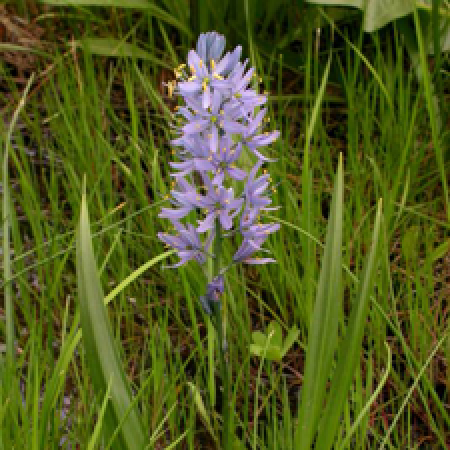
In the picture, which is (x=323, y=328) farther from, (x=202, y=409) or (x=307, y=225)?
(x=307, y=225)

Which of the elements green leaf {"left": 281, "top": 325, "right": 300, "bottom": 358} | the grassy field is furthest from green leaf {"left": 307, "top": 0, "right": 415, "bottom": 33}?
green leaf {"left": 281, "top": 325, "right": 300, "bottom": 358}

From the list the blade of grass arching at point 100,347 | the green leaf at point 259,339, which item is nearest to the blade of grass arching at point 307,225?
the green leaf at point 259,339

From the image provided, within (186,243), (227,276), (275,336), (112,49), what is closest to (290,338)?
(275,336)

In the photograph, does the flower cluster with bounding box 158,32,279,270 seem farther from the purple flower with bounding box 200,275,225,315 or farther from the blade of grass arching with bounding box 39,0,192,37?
the blade of grass arching with bounding box 39,0,192,37

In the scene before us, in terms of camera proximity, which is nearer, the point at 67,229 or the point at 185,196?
the point at 185,196

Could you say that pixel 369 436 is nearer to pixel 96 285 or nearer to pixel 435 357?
pixel 435 357

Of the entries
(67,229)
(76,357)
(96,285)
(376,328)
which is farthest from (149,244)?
(96,285)

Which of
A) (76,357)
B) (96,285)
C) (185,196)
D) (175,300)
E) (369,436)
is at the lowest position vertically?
(369,436)

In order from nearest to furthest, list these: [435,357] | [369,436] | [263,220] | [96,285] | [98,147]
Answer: [96,285]
[369,436]
[435,357]
[263,220]
[98,147]

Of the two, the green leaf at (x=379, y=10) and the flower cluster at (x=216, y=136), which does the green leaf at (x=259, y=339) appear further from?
the green leaf at (x=379, y=10)
